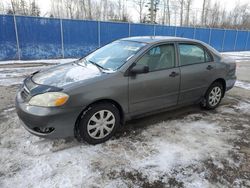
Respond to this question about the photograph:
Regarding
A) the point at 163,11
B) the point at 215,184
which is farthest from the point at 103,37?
the point at 163,11

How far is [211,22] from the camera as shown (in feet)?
119

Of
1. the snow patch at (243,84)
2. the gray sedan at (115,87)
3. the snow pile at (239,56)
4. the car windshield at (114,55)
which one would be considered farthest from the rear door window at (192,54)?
the snow pile at (239,56)

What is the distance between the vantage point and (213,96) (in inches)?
184

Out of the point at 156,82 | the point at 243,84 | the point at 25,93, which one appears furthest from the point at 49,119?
the point at 243,84

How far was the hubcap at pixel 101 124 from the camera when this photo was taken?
3.15 m

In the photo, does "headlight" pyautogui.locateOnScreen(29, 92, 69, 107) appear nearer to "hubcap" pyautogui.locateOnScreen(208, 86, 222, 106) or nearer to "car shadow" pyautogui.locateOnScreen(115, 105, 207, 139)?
"car shadow" pyautogui.locateOnScreen(115, 105, 207, 139)

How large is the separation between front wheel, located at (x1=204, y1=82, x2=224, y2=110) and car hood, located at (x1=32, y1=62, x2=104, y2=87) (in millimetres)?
2475

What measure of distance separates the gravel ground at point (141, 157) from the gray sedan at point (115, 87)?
11.3 inches

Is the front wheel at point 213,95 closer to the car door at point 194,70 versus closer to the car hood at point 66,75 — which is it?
the car door at point 194,70

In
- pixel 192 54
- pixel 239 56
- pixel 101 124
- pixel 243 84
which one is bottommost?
pixel 239 56

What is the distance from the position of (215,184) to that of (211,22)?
38.5m

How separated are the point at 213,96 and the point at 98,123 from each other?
8.95 ft

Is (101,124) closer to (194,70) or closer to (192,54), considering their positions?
(194,70)

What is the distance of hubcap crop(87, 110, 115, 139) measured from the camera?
3.15 metres
